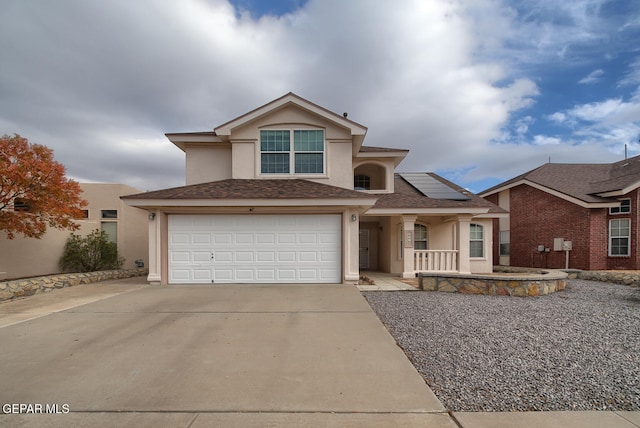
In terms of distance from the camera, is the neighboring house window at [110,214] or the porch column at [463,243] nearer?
the porch column at [463,243]

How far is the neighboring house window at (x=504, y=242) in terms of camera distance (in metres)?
18.0

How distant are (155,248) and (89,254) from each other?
15.2 feet

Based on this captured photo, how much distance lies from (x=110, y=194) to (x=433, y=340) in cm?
1479

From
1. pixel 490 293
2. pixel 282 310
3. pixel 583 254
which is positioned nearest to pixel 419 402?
pixel 282 310

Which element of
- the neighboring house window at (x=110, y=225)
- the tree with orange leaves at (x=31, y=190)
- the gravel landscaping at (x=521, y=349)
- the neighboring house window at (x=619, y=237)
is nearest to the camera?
the gravel landscaping at (x=521, y=349)

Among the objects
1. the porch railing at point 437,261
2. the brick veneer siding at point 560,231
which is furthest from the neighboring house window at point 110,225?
the brick veneer siding at point 560,231

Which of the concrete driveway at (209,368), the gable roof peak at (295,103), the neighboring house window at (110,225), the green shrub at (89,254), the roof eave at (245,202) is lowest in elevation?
the concrete driveway at (209,368)

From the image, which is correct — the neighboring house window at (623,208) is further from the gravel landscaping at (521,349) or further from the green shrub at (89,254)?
the green shrub at (89,254)

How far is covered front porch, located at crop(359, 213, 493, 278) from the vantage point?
38.4 feet

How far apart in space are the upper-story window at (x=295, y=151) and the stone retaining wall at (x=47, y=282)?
7399 millimetres

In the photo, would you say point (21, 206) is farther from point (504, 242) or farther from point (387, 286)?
point (504, 242)

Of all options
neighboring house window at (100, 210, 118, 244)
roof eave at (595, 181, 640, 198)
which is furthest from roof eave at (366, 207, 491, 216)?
neighboring house window at (100, 210, 118, 244)

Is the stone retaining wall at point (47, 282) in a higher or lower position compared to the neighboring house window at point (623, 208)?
lower

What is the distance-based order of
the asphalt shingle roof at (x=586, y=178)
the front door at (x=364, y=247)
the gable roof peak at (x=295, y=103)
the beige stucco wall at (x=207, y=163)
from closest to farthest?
1. the gable roof peak at (x=295, y=103)
2. the beige stucco wall at (x=207, y=163)
3. the asphalt shingle roof at (x=586, y=178)
4. the front door at (x=364, y=247)
